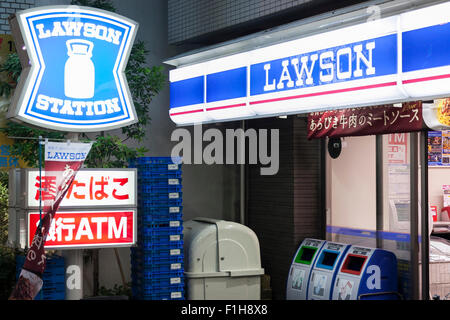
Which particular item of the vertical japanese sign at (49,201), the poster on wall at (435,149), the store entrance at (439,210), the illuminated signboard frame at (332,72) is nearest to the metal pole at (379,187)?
the store entrance at (439,210)

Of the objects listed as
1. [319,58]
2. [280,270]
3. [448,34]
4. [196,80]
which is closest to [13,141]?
[196,80]

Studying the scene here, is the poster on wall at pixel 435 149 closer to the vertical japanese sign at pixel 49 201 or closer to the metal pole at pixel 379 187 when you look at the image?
the metal pole at pixel 379 187

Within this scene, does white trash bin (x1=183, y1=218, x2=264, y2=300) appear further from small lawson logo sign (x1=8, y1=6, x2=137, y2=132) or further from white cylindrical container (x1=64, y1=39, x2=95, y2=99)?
white cylindrical container (x1=64, y1=39, x2=95, y2=99)

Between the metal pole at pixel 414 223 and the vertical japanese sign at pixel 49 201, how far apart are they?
13.8ft

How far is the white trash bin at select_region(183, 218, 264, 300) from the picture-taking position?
872 cm

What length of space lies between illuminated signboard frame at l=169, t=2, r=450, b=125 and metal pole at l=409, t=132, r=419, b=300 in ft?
7.45

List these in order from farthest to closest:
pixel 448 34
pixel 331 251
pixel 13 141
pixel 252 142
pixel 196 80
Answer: pixel 252 142 → pixel 13 141 → pixel 331 251 → pixel 196 80 → pixel 448 34

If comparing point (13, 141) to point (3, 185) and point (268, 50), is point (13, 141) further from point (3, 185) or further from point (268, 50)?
point (268, 50)

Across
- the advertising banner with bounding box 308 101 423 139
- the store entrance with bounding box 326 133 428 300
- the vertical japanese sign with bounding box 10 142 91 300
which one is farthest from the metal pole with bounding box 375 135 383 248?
the vertical japanese sign with bounding box 10 142 91 300

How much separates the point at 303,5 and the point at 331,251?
131 inches

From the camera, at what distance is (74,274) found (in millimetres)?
6672

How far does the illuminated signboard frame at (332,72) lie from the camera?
5270 mm

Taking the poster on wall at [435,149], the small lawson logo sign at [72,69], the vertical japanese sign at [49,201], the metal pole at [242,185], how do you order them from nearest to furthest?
the vertical japanese sign at [49,201]
the small lawson logo sign at [72,69]
the poster on wall at [435,149]
the metal pole at [242,185]

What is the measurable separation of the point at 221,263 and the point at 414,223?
2.57 metres
